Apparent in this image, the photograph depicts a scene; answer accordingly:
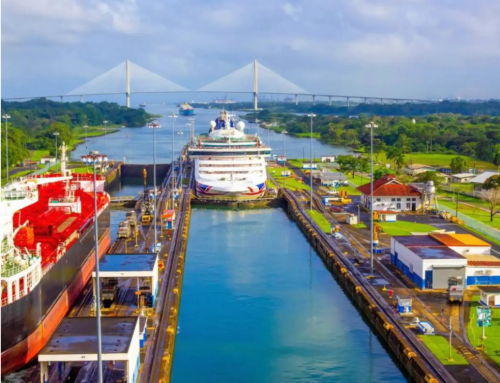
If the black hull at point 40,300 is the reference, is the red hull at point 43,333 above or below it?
below

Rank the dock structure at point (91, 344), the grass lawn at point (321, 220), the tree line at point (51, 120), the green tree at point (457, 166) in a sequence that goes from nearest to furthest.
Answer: the dock structure at point (91, 344) → the grass lawn at point (321, 220) → the green tree at point (457, 166) → the tree line at point (51, 120)

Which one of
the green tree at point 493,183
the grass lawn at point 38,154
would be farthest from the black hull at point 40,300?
the grass lawn at point 38,154

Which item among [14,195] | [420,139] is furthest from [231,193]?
[420,139]

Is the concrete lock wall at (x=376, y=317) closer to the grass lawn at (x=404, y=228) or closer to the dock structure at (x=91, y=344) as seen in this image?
the grass lawn at (x=404, y=228)

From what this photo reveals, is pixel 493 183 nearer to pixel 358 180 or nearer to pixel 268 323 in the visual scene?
pixel 358 180

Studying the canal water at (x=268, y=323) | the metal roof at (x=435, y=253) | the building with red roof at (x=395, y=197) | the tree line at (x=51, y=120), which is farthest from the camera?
the tree line at (x=51, y=120)

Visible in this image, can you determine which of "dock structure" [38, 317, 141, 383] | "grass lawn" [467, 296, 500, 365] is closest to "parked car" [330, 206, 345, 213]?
"grass lawn" [467, 296, 500, 365]

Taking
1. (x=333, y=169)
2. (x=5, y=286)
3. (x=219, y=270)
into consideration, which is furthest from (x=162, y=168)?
(x=5, y=286)

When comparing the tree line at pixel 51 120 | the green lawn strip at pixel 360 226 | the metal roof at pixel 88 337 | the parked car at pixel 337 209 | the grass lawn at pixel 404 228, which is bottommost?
the green lawn strip at pixel 360 226
